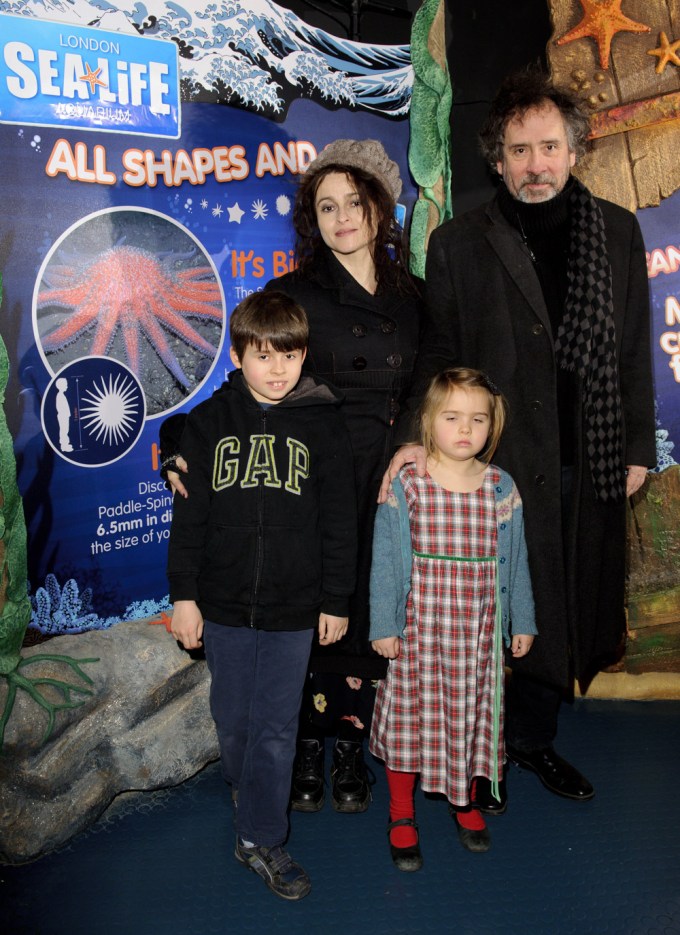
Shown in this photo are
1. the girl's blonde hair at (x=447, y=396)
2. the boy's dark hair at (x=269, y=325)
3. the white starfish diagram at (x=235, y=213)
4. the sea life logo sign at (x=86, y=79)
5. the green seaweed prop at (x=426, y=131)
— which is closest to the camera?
the boy's dark hair at (x=269, y=325)

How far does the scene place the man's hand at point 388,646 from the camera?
223cm

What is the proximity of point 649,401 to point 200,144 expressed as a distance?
163 cm

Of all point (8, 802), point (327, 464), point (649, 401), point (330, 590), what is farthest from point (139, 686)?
point (649, 401)

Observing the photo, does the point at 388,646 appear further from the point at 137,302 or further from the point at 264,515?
the point at 137,302

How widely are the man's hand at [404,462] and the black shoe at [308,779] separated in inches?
35.9

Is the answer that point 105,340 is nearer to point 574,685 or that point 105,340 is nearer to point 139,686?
point 139,686

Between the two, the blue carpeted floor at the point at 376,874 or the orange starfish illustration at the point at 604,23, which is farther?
the orange starfish illustration at the point at 604,23

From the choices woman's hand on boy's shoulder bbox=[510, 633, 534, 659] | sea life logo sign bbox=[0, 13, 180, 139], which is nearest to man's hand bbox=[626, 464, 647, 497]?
woman's hand on boy's shoulder bbox=[510, 633, 534, 659]

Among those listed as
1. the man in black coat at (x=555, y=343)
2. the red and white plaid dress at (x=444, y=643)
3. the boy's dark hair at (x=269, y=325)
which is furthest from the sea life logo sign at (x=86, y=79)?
the red and white plaid dress at (x=444, y=643)

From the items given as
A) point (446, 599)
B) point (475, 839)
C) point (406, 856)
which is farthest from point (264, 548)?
point (475, 839)

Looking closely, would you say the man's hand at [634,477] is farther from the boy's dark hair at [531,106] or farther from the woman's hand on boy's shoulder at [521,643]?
the boy's dark hair at [531,106]

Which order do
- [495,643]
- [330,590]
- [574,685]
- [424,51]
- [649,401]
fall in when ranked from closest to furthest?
[330,590]
[495,643]
[649,401]
[424,51]
[574,685]

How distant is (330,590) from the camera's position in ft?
7.09

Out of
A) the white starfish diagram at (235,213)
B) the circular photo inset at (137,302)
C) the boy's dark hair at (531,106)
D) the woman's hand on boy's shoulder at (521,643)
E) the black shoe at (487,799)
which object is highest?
the boy's dark hair at (531,106)
